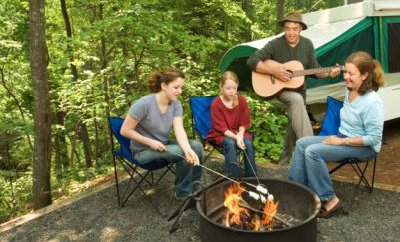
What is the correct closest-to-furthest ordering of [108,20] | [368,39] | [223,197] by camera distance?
[223,197] → [108,20] → [368,39]

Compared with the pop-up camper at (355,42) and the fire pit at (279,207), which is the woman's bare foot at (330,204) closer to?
the fire pit at (279,207)

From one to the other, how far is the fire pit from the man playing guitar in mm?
1166

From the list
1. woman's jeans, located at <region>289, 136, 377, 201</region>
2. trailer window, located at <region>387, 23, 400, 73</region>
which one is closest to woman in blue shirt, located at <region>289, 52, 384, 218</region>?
woman's jeans, located at <region>289, 136, 377, 201</region>

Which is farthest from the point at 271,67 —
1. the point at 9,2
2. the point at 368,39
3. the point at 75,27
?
the point at 75,27

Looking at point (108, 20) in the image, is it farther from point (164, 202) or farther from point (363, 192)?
point (363, 192)

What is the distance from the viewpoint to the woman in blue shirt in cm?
292

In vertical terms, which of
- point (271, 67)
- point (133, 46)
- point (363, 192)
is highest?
point (133, 46)

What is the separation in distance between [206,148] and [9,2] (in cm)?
A: 451

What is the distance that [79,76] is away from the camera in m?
9.09

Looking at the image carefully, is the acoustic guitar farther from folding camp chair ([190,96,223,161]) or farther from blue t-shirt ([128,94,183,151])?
blue t-shirt ([128,94,183,151])

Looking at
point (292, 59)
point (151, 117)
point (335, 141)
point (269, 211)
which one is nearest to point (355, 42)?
point (292, 59)

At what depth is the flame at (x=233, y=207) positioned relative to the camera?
2.72 metres

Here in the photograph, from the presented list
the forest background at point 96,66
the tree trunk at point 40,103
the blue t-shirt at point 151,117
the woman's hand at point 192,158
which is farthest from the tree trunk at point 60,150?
the woman's hand at point 192,158


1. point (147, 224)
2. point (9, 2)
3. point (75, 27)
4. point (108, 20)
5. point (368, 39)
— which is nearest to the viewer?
point (147, 224)
